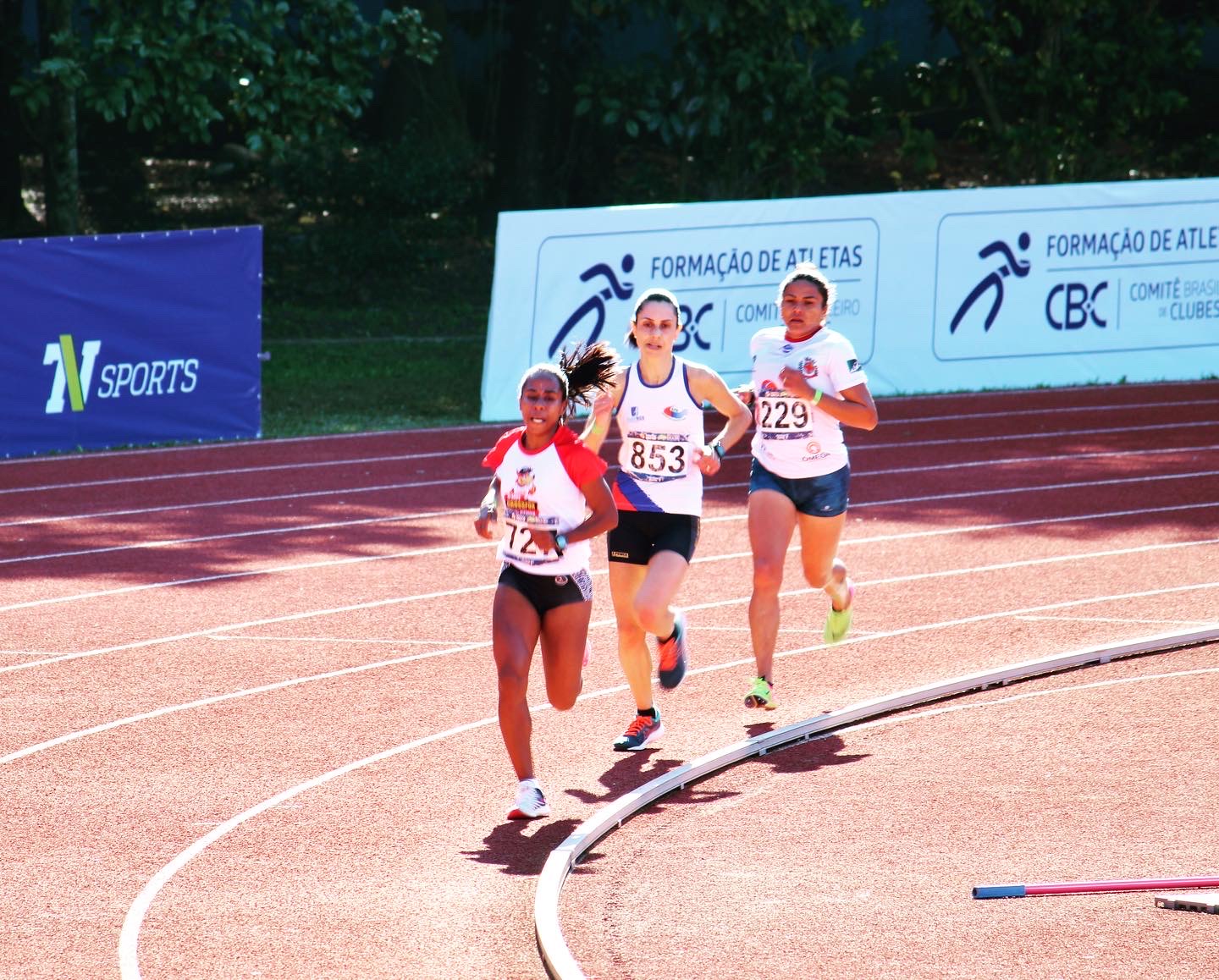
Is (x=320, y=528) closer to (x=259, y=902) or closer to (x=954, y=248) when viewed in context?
(x=259, y=902)

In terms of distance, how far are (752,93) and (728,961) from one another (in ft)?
59.9

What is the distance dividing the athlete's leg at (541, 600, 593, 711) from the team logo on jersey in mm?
462

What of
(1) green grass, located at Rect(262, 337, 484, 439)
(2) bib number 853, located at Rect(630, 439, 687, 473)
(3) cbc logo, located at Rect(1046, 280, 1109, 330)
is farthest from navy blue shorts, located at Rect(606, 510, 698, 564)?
(3) cbc logo, located at Rect(1046, 280, 1109, 330)

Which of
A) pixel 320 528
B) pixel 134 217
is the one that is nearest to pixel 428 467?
pixel 320 528

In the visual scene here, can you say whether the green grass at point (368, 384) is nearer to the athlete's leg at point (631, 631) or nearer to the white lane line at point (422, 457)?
the white lane line at point (422, 457)

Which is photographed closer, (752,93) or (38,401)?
(38,401)

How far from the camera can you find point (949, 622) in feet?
31.2

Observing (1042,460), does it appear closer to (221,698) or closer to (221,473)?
(221,473)

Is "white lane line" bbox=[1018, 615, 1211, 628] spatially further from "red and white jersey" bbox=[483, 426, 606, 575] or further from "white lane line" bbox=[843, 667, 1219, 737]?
"red and white jersey" bbox=[483, 426, 606, 575]

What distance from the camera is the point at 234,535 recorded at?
1194 centimetres

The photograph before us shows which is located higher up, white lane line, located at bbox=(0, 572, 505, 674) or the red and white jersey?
the red and white jersey

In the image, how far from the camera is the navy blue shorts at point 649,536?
23.9 feet

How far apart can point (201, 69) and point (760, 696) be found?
12188 millimetres

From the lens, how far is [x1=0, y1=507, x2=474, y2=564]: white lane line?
11349 mm
